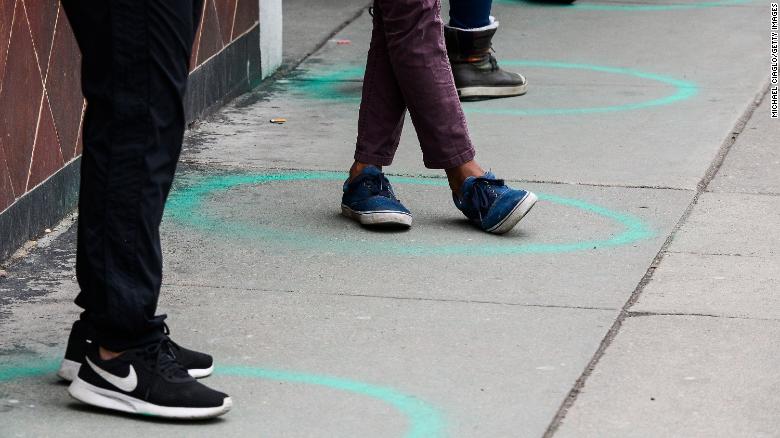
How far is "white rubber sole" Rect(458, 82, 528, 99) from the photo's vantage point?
21.5 ft

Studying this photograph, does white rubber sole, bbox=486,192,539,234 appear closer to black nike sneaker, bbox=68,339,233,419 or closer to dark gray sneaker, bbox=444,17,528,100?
black nike sneaker, bbox=68,339,233,419

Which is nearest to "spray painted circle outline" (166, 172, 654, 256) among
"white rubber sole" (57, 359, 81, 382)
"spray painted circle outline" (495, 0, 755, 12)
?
"white rubber sole" (57, 359, 81, 382)

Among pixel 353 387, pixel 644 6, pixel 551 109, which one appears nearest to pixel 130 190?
pixel 353 387

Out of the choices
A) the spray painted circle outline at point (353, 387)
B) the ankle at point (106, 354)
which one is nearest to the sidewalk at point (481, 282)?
the spray painted circle outline at point (353, 387)

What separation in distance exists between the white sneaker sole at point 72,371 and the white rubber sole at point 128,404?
0.08 metres

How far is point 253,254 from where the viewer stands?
4.47 meters

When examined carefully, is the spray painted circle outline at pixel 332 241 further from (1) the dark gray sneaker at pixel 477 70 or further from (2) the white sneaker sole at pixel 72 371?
(1) the dark gray sneaker at pixel 477 70

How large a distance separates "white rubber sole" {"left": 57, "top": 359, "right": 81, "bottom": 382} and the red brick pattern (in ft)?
3.42

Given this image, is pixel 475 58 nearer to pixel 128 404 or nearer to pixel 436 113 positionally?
pixel 436 113

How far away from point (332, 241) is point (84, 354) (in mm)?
1393

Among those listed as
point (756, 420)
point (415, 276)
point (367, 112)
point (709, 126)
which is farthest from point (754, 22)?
point (756, 420)

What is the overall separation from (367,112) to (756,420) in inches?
78.1

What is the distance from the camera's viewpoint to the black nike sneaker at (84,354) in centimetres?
336

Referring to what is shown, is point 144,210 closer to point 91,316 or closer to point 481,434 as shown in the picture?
point 91,316
